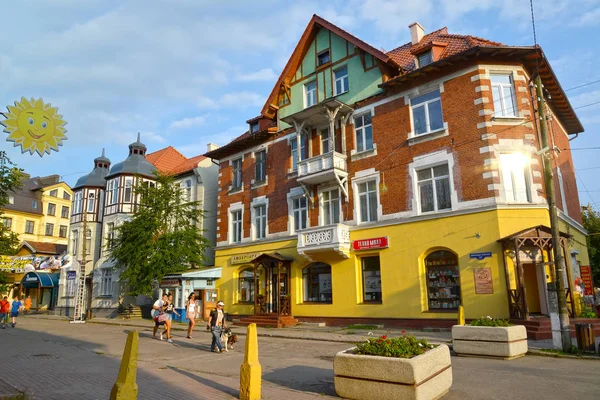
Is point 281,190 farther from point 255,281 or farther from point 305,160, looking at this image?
point 255,281

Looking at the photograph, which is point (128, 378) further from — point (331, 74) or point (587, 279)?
point (587, 279)

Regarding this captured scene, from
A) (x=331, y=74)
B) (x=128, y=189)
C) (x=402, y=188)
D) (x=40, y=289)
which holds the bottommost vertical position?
(x=40, y=289)

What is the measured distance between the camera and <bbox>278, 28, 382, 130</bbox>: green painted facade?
2283cm

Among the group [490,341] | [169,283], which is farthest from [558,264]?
[169,283]

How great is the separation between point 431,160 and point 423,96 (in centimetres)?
330

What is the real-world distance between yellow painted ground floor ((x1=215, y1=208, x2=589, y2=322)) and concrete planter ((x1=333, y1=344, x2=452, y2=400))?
1046cm

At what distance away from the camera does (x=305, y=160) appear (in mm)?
23688

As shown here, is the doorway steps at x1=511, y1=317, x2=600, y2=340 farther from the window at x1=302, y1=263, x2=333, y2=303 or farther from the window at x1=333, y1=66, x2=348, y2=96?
the window at x1=333, y1=66, x2=348, y2=96

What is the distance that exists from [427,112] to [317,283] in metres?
10.6

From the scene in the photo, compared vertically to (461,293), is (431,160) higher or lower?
higher

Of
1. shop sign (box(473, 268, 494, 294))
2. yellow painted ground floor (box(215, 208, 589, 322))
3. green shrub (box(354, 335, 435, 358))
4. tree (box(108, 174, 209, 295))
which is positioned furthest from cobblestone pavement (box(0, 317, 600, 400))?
tree (box(108, 174, 209, 295))

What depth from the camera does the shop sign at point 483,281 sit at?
671 inches

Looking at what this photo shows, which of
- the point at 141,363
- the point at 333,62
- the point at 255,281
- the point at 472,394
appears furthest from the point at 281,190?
the point at 472,394

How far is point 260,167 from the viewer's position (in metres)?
28.3
